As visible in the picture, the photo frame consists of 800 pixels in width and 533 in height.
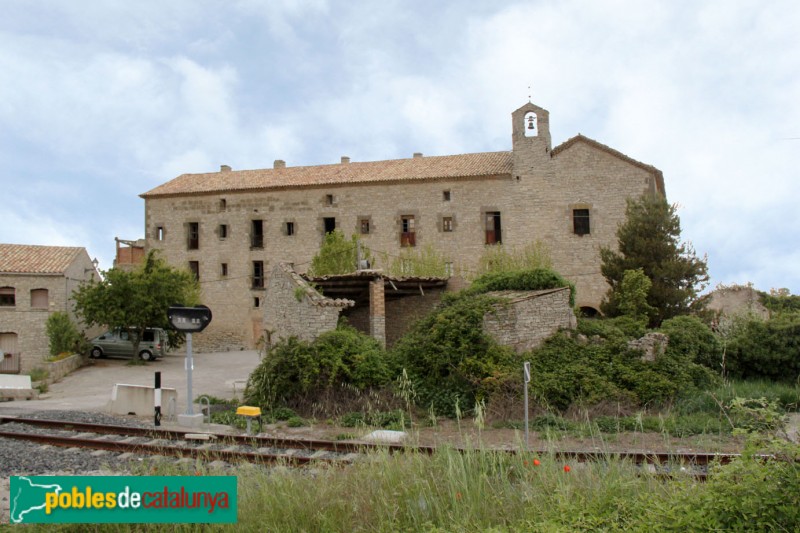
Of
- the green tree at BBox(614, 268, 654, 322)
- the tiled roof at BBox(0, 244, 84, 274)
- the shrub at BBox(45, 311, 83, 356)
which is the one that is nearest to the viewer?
the green tree at BBox(614, 268, 654, 322)

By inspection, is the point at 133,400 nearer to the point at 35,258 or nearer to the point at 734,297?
the point at 35,258

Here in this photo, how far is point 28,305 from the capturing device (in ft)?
87.7

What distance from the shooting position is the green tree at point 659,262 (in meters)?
21.5

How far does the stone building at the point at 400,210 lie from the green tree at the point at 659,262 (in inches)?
195

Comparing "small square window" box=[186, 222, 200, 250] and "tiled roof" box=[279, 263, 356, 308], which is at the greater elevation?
"small square window" box=[186, 222, 200, 250]

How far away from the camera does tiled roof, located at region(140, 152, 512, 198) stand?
3067 cm

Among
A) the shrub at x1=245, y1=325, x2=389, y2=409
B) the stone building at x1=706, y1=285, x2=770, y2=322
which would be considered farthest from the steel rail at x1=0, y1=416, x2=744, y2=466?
the stone building at x1=706, y1=285, x2=770, y2=322

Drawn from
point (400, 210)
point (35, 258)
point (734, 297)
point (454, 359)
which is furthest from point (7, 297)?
point (734, 297)

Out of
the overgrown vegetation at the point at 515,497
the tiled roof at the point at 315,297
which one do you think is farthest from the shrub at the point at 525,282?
the overgrown vegetation at the point at 515,497

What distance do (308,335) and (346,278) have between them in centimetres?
234

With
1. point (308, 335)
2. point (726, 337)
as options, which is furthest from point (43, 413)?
point (726, 337)

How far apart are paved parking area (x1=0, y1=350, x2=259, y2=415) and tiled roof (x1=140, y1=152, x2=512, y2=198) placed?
9.68m

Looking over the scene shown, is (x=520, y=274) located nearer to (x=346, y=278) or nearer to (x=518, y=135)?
(x=346, y=278)

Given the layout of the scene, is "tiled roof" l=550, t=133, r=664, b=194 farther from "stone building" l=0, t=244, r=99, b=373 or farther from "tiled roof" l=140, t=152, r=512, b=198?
"stone building" l=0, t=244, r=99, b=373
